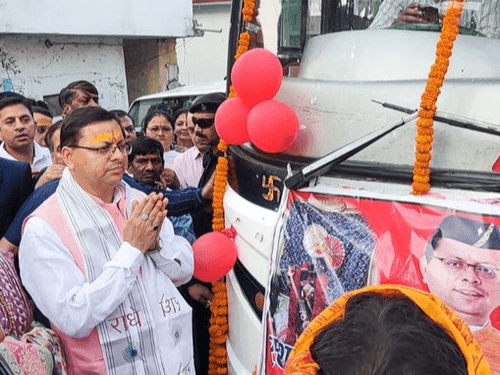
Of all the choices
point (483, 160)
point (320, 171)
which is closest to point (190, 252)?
point (320, 171)

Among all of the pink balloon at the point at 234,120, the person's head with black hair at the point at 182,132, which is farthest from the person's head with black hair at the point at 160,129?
the pink balloon at the point at 234,120

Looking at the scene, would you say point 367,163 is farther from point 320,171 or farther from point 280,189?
point 280,189

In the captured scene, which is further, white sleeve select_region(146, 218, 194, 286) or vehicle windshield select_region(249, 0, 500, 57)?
white sleeve select_region(146, 218, 194, 286)

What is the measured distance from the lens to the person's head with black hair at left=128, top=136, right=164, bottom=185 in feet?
10.3

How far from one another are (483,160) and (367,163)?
307 mm

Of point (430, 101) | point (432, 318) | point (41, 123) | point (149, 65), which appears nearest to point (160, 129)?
point (41, 123)

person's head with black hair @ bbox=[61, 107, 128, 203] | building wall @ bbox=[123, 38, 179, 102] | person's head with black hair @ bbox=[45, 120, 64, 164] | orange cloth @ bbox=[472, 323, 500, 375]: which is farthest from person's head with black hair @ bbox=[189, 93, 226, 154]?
building wall @ bbox=[123, 38, 179, 102]

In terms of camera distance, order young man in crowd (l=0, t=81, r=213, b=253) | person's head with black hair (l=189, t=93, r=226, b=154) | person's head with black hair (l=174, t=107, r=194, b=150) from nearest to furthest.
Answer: young man in crowd (l=0, t=81, r=213, b=253)
person's head with black hair (l=189, t=93, r=226, b=154)
person's head with black hair (l=174, t=107, r=194, b=150)

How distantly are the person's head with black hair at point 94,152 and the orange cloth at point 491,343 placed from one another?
4.14 ft

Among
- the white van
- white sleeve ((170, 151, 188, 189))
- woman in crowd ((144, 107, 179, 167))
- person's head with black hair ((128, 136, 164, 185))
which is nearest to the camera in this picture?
person's head with black hair ((128, 136, 164, 185))

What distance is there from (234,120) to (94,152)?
1.62 feet

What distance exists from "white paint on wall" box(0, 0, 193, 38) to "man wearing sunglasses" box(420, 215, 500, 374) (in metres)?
10.4

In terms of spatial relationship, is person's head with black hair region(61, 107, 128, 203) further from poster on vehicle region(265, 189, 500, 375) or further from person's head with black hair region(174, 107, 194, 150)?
person's head with black hair region(174, 107, 194, 150)

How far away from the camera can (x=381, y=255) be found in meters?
1.44
